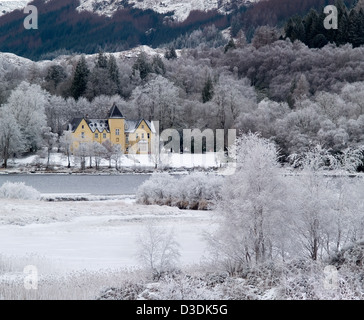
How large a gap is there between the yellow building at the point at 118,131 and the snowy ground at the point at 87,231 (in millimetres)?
39025

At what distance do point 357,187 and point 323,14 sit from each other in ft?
356

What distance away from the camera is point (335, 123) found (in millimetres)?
60094

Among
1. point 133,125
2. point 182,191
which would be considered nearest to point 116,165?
point 133,125

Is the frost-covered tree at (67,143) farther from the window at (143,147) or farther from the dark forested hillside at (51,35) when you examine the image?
the dark forested hillside at (51,35)

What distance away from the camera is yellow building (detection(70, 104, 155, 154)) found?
233ft

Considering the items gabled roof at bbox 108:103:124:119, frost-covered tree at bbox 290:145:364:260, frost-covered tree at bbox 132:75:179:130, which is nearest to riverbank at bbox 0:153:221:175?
gabled roof at bbox 108:103:124:119

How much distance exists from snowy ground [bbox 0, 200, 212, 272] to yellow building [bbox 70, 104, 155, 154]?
3903cm

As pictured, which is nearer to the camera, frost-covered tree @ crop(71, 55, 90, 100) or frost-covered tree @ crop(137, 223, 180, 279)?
frost-covered tree @ crop(137, 223, 180, 279)

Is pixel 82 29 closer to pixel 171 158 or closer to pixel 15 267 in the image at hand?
pixel 171 158

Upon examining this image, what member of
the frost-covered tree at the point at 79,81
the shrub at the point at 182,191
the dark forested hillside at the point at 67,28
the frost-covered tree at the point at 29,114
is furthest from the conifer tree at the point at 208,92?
the dark forested hillside at the point at 67,28

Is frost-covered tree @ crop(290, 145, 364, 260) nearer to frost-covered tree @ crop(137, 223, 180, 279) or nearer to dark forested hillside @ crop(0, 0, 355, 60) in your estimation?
frost-covered tree @ crop(137, 223, 180, 279)

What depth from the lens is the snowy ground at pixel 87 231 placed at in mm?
15633

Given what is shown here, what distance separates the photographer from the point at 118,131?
73.2m

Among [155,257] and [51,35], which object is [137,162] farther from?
[51,35]
